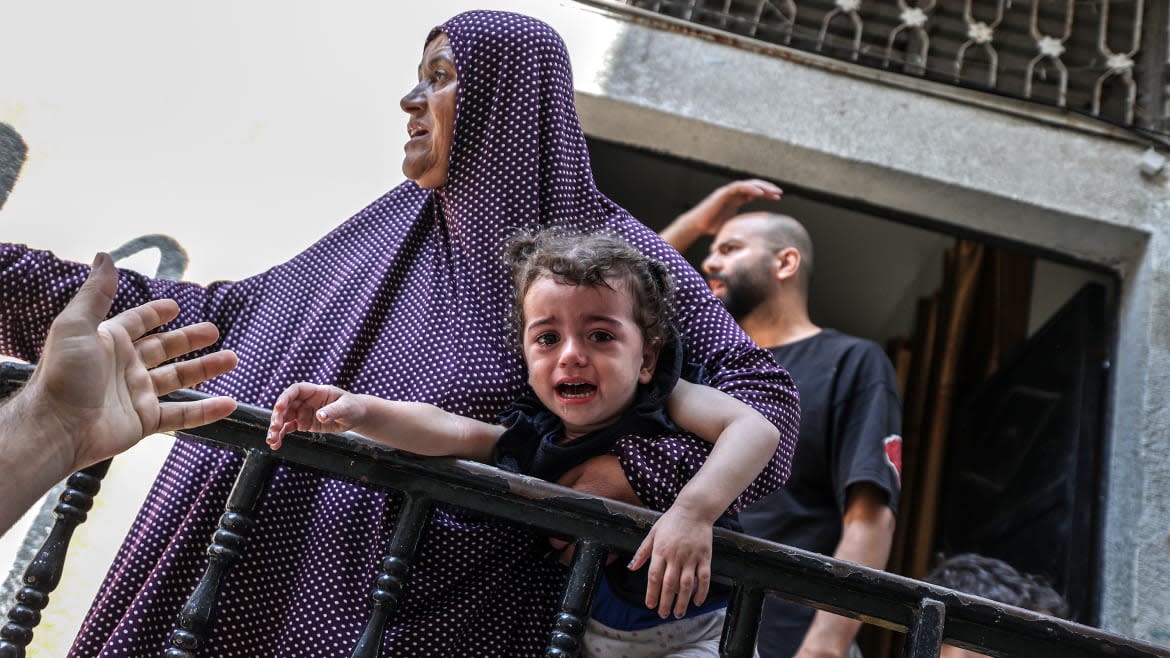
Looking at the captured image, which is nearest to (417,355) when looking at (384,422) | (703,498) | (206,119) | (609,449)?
(384,422)

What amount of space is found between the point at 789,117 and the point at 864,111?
266 mm

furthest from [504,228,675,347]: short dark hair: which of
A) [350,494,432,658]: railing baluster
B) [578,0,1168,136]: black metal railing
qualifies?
[578,0,1168,136]: black metal railing

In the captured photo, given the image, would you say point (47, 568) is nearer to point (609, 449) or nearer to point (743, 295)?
point (609, 449)

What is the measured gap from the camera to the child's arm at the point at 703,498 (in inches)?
62.5

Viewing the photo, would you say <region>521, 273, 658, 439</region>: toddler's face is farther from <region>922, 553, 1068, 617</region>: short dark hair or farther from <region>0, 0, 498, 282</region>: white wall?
<region>0, 0, 498, 282</region>: white wall

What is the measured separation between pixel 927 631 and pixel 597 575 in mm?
516

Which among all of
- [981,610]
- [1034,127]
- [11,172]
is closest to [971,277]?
[1034,127]

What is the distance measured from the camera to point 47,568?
168 centimetres

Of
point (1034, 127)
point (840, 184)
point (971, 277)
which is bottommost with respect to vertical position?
point (840, 184)

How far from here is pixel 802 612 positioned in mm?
2756

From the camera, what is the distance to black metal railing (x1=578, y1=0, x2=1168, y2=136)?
12.5ft

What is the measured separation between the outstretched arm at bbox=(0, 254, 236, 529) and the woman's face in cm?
90

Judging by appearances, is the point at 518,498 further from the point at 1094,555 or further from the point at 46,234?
the point at 1094,555

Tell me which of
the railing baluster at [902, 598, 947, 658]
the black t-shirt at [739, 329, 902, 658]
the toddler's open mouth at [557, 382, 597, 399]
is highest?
the black t-shirt at [739, 329, 902, 658]
